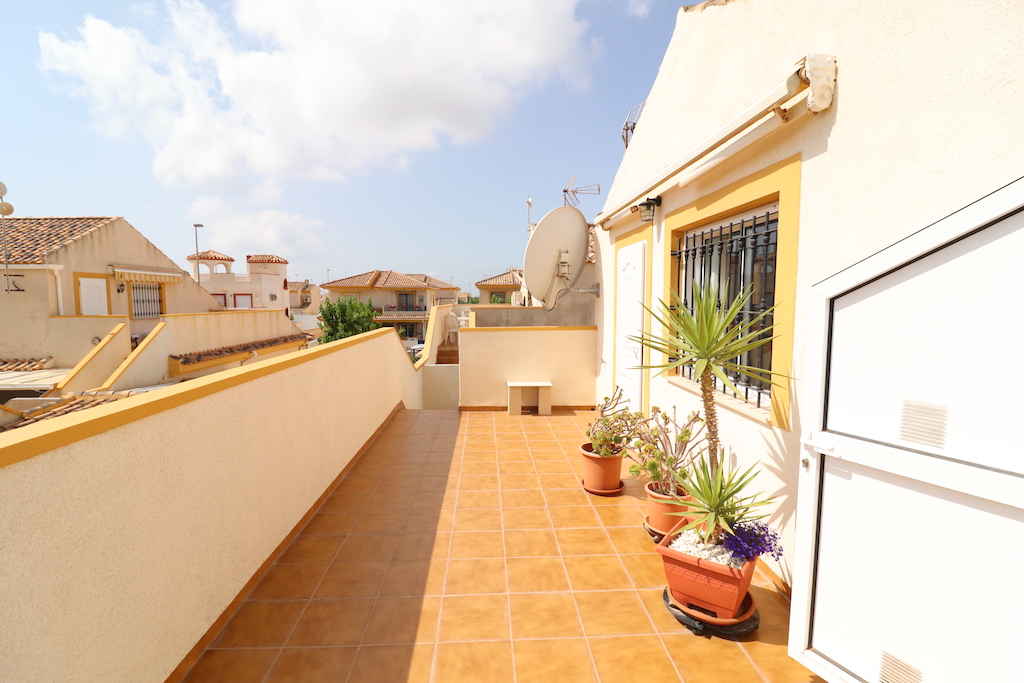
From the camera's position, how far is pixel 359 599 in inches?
132

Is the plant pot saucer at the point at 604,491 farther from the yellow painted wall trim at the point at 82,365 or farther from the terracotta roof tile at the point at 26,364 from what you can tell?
the terracotta roof tile at the point at 26,364

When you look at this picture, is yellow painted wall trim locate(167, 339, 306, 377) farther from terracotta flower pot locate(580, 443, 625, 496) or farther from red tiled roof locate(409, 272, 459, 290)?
red tiled roof locate(409, 272, 459, 290)

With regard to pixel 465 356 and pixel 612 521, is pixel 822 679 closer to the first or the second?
pixel 612 521

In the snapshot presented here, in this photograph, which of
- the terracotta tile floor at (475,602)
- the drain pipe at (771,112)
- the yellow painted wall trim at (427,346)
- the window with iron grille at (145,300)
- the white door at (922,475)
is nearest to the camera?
the white door at (922,475)

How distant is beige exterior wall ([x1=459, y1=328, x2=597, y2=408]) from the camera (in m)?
8.83

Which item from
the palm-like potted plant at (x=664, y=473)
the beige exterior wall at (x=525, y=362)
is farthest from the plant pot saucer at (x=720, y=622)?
the beige exterior wall at (x=525, y=362)

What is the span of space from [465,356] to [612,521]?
4929 millimetres

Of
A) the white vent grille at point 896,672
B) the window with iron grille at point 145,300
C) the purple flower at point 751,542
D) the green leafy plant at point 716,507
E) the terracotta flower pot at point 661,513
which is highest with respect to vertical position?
the window with iron grille at point 145,300

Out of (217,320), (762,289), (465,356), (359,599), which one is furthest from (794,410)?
(217,320)

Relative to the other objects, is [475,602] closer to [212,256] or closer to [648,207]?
[648,207]

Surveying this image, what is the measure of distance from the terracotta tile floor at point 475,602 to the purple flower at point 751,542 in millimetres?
549

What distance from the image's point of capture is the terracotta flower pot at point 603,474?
5.06m

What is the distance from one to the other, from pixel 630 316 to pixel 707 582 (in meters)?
4.13

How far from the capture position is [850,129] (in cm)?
272
